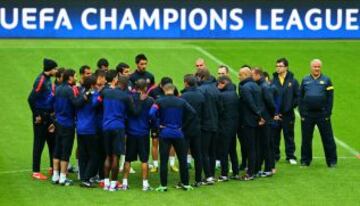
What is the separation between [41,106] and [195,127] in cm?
306

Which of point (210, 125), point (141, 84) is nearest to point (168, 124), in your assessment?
point (141, 84)

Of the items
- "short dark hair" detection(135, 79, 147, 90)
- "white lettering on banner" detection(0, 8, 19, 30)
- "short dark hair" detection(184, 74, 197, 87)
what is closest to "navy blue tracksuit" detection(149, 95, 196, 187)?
"short dark hair" detection(135, 79, 147, 90)

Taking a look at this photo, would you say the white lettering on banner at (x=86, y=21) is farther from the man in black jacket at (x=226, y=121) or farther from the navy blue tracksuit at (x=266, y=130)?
the man in black jacket at (x=226, y=121)

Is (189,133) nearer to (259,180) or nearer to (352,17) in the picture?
(259,180)

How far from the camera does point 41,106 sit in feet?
76.2

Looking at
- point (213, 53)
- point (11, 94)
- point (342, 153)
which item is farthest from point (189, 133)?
point (213, 53)

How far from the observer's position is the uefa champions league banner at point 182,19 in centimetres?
4100

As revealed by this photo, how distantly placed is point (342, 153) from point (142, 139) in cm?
613

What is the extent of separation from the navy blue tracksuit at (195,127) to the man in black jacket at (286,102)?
2934 mm

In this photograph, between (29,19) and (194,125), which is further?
(29,19)

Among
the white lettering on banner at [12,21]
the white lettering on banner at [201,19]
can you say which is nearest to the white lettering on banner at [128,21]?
the white lettering on banner at [201,19]

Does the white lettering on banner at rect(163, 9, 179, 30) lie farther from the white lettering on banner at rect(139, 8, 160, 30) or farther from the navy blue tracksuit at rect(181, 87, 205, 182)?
the navy blue tracksuit at rect(181, 87, 205, 182)

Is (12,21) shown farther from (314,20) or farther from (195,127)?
(195,127)

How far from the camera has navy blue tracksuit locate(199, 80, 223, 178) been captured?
23.0 metres
